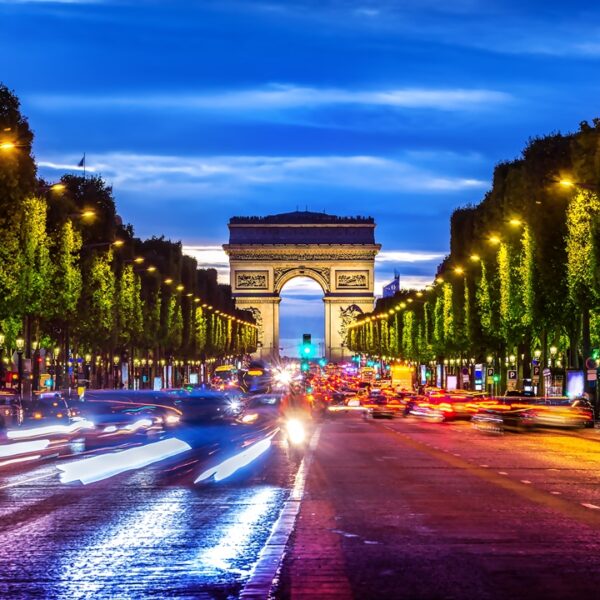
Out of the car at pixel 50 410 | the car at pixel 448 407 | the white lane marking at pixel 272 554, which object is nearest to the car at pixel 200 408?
the car at pixel 50 410

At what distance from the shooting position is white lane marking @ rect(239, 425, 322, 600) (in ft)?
36.3

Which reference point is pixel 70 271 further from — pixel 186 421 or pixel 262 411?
pixel 262 411

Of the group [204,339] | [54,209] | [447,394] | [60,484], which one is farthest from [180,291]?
[60,484]

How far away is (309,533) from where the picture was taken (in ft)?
50.0

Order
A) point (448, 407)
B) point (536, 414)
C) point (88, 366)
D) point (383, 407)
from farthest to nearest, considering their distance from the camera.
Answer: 1. point (88, 366)
2. point (383, 407)
3. point (448, 407)
4. point (536, 414)

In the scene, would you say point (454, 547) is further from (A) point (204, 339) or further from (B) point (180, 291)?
(A) point (204, 339)

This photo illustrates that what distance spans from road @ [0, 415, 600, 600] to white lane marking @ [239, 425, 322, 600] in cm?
2

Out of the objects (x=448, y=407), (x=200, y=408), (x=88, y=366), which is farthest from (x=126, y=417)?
(x=88, y=366)

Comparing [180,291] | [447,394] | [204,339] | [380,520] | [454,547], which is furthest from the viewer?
[204,339]

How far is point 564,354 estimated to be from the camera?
305 feet

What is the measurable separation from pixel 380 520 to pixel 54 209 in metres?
59.6

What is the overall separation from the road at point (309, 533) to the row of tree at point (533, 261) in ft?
87.5

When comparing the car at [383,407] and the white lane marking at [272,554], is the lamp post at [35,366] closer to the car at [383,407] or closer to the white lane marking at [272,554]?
the car at [383,407]

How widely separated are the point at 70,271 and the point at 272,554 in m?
61.2
